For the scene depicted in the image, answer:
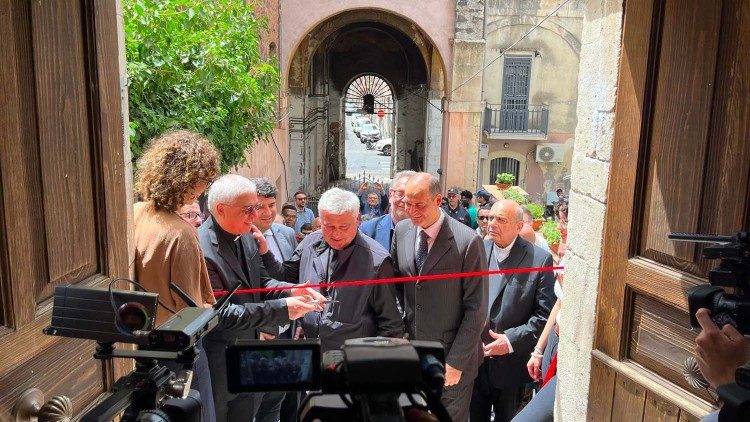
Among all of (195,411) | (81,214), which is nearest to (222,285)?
(81,214)

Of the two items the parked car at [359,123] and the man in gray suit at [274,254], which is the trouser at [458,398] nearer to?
the man in gray suit at [274,254]

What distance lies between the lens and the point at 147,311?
1.87m

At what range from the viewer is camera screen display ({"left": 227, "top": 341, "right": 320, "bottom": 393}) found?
1.48 meters

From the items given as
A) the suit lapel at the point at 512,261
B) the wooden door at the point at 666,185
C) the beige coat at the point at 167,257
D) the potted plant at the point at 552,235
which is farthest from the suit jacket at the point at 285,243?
the potted plant at the point at 552,235

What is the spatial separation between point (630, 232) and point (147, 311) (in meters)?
1.95

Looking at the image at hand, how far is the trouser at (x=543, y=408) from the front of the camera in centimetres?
362

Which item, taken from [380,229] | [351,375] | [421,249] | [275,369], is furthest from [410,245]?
Answer: [351,375]

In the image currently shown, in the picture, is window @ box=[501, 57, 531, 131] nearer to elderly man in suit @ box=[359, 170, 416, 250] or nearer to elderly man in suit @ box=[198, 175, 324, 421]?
elderly man in suit @ box=[359, 170, 416, 250]

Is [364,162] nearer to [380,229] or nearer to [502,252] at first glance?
[380,229]

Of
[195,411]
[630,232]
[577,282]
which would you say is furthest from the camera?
[577,282]

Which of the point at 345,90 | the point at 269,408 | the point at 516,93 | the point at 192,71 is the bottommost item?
the point at 269,408

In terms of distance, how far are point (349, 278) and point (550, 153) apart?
66.9 ft

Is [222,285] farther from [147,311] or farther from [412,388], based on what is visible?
[412,388]

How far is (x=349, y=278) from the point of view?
381 centimetres
